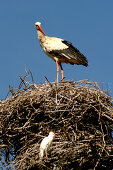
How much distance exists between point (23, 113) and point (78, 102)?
97 cm

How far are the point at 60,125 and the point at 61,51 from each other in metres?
2.65

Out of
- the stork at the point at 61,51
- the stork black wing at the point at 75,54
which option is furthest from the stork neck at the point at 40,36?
the stork black wing at the point at 75,54

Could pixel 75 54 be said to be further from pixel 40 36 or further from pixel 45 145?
pixel 45 145

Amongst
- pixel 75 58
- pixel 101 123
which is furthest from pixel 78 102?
pixel 75 58

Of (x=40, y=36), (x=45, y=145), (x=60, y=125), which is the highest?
(x=40, y=36)

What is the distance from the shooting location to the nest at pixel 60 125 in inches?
274

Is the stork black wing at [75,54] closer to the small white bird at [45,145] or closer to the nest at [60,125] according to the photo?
the nest at [60,125]

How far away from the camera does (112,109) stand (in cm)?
759

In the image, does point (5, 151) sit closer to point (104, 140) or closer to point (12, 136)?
point (12, 136)

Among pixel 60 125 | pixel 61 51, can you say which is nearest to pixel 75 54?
pixel 61 51

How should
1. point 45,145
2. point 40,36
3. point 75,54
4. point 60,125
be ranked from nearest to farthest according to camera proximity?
1. point 45,145
2. point 60,125
3. point 75,54
4. point 40,36

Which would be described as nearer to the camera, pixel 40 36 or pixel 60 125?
pixel 60 125

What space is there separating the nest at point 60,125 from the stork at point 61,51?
5.80 ft

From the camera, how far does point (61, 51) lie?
9.66 m
